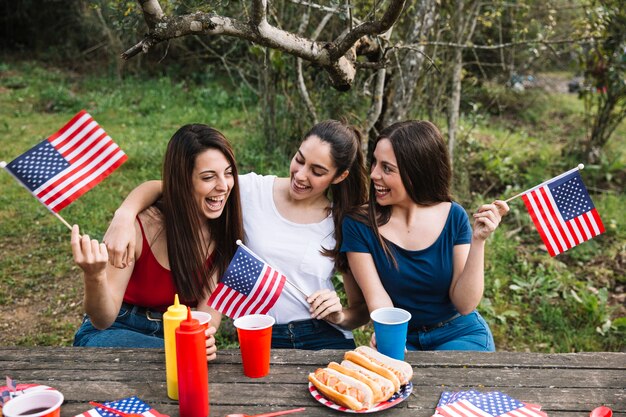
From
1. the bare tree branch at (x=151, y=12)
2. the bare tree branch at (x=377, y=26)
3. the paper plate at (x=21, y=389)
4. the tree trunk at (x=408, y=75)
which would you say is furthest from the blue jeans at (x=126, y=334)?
the tree trunk at (x=408, y=75)

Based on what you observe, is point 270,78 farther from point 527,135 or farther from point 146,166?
point 527,135

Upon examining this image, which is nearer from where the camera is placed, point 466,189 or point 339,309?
point 339,309

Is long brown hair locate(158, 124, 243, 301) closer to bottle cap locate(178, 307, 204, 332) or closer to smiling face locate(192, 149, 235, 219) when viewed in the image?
smiling face locate(192, 149, 235, 219)

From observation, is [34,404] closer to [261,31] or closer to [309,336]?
[309,336]

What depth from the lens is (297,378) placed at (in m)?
2.08

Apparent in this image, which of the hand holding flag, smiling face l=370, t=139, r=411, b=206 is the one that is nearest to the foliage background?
smiling face l=370, t=139, r=411, b=206

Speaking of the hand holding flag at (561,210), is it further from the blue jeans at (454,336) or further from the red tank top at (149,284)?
the red tank top at (149,284)

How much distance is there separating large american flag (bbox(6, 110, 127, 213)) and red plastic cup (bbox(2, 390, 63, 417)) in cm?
74

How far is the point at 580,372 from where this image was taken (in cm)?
215

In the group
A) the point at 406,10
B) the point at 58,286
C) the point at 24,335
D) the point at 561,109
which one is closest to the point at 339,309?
the point at 24,335

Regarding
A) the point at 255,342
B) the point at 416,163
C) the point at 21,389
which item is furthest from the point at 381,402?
the point at 416,163

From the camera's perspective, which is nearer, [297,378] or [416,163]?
[297,378]

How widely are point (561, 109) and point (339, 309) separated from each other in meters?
8.92

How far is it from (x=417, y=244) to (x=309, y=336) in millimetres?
652
